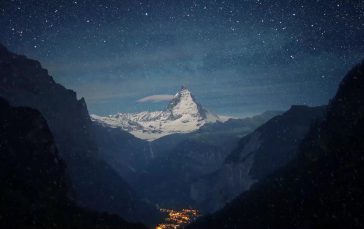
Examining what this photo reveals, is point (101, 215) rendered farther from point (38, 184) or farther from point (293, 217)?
point (293, 217)

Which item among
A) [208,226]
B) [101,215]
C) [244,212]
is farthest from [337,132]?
[101,215]

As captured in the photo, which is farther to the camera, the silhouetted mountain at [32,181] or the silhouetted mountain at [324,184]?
the silhouetted mountain at [324,184]

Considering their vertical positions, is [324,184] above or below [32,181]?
below

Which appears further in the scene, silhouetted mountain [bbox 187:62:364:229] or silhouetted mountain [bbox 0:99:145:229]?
silhouetted mountain [bbox 187:62:364:229]

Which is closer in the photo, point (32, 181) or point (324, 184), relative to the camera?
point (32, 181)
